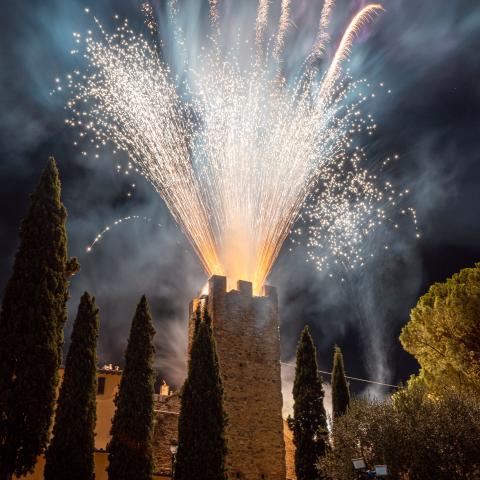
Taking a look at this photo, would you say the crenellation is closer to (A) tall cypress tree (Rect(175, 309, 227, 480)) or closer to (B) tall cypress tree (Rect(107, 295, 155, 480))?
(A) tall cypress tree (Rect(175, 309, 227, 480))

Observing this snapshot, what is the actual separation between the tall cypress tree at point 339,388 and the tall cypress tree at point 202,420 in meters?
8.33

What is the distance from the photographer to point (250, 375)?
21.1 m

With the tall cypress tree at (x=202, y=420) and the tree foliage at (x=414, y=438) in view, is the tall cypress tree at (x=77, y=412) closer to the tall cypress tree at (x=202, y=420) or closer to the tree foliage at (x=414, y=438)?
the tall cypress tree at (x=202, y=420)

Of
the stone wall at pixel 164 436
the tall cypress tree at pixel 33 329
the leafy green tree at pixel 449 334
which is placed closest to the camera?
the tall cypress tree at pixel 33 329

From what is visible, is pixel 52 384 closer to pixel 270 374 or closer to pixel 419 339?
pixel 270 374

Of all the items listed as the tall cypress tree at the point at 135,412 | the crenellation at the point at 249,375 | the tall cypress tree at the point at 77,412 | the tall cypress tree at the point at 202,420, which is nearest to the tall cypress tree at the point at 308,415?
the crenellation at the point at 249,375

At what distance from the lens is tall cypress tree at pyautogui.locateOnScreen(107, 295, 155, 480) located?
16.0 m

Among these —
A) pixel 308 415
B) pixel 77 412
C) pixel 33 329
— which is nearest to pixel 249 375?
pixel 308 415

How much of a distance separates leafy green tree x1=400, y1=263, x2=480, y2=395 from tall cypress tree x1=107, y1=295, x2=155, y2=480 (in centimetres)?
1220

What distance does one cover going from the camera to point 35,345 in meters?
13.6

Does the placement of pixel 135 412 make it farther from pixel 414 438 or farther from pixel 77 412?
pixel 414 438

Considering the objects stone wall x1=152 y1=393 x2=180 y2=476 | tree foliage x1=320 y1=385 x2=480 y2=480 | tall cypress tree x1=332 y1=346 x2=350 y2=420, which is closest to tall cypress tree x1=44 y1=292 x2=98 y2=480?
stone wall x1=152 y1=393 x2=180 y2=476

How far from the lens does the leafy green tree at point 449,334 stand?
21.3 meters

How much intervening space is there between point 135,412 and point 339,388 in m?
11.0
